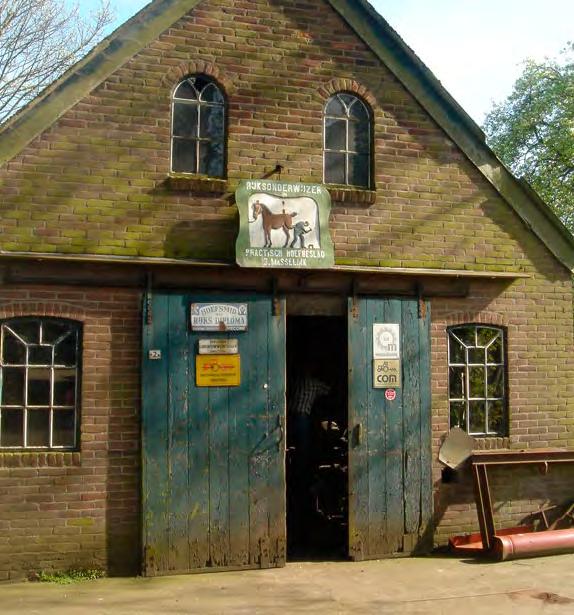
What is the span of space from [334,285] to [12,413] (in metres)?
3.70

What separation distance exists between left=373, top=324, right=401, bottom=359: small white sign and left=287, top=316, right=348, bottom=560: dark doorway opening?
1.10m

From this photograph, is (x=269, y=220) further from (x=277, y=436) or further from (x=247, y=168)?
(x=277, y=436)

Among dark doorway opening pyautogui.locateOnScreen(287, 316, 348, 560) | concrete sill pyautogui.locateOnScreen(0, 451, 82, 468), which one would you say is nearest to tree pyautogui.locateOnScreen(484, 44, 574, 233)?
dark doorway opening pyautogui.locateOnScreen(287, 316, 348, 560)

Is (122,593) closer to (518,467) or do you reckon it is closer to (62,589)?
(62,589)

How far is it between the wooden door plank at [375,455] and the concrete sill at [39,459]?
3.19m

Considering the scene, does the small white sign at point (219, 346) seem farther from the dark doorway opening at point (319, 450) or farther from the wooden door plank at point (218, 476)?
the dark doorway opening at point (319, 450)

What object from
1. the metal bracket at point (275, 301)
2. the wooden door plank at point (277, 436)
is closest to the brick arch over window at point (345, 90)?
the metal bracket at point (275, 301)

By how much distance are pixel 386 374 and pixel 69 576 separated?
13.1 ft

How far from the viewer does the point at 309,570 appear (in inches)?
313

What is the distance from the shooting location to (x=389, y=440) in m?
8.48

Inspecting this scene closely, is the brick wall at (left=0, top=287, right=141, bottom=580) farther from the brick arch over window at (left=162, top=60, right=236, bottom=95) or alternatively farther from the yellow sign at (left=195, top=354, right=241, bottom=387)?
the brick arch over window at (left=162, top=60, right=236, bottom=95)

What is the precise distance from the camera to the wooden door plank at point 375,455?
27.4ft

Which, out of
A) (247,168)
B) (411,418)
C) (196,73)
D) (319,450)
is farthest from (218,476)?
(196,73)

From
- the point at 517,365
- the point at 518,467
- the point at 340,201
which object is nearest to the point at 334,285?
the point at 340,201
